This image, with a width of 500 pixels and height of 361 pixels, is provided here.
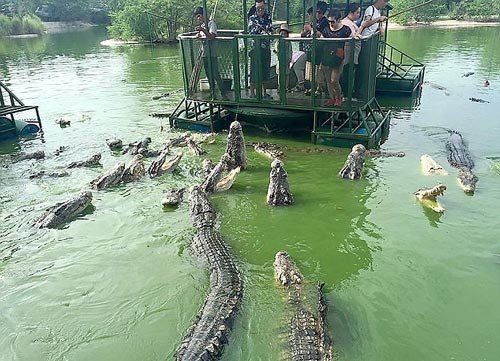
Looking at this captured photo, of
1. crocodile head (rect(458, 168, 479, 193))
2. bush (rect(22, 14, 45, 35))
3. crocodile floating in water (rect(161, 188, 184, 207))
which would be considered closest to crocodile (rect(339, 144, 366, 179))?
crocodile head (rect(458, 168, 479, 193))

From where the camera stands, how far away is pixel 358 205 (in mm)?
8336

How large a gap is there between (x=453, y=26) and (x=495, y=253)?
1788 inches

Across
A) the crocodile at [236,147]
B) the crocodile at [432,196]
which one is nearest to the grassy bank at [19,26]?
the crocodile at [236,147]

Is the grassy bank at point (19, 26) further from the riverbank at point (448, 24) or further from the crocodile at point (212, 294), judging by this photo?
the crocodile at point (212, 294)

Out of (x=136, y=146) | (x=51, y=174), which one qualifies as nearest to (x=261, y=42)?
(x=136, y=146)

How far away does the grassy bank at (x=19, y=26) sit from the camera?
49844 mm

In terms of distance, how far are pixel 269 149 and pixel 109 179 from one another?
13.1ft

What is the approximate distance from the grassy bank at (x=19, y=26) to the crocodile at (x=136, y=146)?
48.0 metres

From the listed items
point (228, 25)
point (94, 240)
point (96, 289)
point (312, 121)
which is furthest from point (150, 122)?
point (228, 25)

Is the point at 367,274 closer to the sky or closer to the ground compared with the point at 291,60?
closer to the ground

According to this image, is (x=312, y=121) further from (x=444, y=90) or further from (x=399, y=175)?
(x=444, y=90)

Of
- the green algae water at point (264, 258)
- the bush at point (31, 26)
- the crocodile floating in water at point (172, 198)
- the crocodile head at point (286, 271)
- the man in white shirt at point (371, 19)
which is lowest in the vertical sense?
the green algae water at point (264, 258)

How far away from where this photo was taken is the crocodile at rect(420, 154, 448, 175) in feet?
31.2

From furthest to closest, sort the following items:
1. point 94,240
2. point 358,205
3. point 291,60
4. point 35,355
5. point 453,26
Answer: point 453,26, point 291,60, point 358,205, point 94,240, point 35,355
